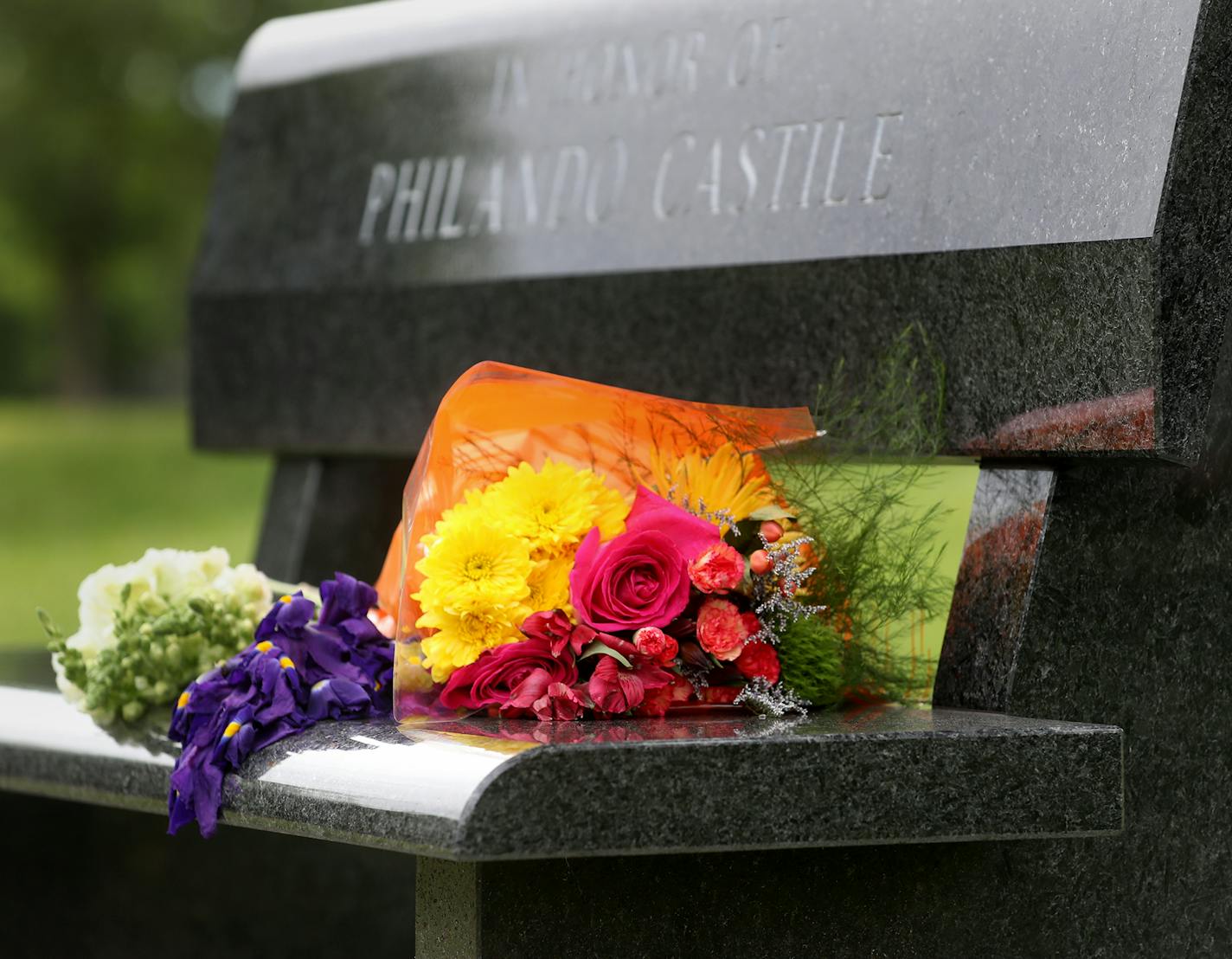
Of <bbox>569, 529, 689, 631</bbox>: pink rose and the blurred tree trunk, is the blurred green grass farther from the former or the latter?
<bbox>569, 529, 689, 631</bbox>: pink rose

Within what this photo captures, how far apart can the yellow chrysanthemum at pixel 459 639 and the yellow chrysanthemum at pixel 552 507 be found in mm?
170

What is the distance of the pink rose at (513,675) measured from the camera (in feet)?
11.1

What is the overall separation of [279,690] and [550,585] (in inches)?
22.7

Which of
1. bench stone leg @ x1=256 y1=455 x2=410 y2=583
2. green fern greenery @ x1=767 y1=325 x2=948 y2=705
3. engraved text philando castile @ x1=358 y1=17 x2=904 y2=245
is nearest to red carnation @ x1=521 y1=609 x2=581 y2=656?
green fern greenery @ x1=767 y1=325 x2=948 y2=705

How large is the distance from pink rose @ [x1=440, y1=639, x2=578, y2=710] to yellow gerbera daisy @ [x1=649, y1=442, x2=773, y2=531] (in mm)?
427

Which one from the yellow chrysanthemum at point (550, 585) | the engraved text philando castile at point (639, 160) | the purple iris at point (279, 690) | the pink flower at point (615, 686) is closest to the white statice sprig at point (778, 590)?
the pink flower at point (615, 686)

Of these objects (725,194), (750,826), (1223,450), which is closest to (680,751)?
(750,826)

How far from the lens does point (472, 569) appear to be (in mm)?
3402

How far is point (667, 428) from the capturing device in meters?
3.66

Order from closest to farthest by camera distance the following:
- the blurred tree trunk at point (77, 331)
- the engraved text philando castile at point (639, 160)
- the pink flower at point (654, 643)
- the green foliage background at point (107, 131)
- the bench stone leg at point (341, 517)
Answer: the pink flower at point (654, 643)
the engraved text philando castile at point (639, 160)
the bench stone leg at point (341, 517)
the green foliage background at point (107, 131)
the blurred tree trunk at point (77, 331)

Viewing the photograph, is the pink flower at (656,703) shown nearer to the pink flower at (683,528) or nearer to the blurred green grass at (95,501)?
the pink flower at (683,528)

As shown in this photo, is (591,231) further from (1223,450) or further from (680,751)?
(680,751)

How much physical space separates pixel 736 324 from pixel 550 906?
1.79m

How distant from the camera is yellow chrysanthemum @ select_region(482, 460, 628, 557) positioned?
3463mm
